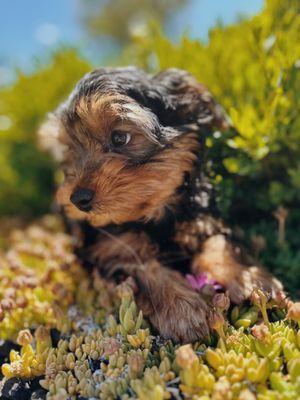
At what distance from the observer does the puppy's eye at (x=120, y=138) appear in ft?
8.87

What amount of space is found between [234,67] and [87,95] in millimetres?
1437

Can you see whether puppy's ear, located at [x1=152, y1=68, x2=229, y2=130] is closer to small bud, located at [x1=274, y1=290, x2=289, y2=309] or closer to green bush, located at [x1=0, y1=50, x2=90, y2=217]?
small bud, located at [x1=274, y1=290, x2=289, y2=309]

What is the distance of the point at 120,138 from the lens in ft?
8.91

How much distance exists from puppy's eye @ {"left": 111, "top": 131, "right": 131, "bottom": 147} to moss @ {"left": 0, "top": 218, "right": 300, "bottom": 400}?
0.82 m

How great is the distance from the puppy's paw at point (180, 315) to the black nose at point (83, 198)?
671 mm

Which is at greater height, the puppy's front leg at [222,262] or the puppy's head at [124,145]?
the puppy's head at [124,145]

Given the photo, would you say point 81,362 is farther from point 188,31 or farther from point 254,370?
point 188,31

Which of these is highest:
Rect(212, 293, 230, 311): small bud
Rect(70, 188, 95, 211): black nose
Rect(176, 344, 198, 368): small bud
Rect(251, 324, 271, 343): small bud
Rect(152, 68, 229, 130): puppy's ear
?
Rect(152, 68, 229, 130): puppy's ear

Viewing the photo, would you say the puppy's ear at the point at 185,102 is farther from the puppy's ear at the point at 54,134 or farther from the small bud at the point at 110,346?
the small bud at the point at 110,346

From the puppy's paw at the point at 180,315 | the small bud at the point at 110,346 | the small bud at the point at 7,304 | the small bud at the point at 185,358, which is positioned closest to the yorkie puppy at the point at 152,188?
the puppy's paw at the point at 180,315

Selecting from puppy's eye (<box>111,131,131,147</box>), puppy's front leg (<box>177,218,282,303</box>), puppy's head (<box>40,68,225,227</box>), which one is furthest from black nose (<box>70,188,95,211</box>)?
puppy's front leg (<box>177,218,282,303</box>)

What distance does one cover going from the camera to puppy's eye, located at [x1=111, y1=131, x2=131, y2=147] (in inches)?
106

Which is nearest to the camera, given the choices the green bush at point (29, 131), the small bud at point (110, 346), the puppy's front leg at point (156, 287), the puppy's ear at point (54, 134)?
the small bud at point (110, 346)

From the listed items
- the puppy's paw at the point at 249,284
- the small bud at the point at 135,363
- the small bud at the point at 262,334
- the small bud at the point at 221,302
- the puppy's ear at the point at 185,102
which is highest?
the puppy's ear at the point at 185,102
